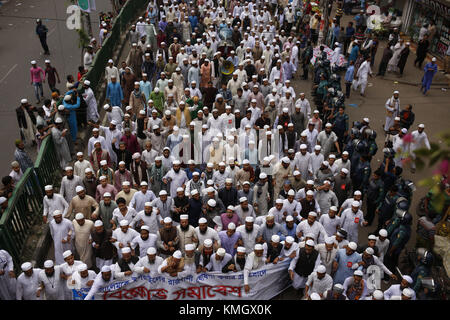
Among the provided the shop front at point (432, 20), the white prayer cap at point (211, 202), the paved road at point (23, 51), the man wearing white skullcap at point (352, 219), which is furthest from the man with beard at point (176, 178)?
the shop front at point (432, 20)

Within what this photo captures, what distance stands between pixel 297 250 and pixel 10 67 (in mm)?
13436

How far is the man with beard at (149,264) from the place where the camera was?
594 cm

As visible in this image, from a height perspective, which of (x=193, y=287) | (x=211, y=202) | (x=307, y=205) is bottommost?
(x=193, y=287)

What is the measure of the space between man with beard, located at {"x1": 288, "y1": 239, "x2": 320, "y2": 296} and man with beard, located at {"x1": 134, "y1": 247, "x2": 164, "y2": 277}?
76.3 inches

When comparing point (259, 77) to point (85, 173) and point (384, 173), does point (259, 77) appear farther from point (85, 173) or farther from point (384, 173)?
point (85, 173)

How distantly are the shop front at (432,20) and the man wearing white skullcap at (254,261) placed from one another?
13205 mm

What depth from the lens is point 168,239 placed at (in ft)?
21.6

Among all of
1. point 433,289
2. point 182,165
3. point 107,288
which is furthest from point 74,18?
point 433,289

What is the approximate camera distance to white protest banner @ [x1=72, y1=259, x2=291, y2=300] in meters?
5.96

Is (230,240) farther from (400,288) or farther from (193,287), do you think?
(400,288)

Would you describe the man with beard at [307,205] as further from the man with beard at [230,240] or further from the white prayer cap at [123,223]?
the white prayer cap at [123,223]

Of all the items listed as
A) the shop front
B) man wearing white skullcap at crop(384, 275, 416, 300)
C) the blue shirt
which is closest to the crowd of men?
man wearing white skullcap at crop(384, 275, 416, 300)

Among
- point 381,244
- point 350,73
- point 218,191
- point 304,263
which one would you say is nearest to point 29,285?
point 218,191

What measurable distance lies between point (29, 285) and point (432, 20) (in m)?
15.8
